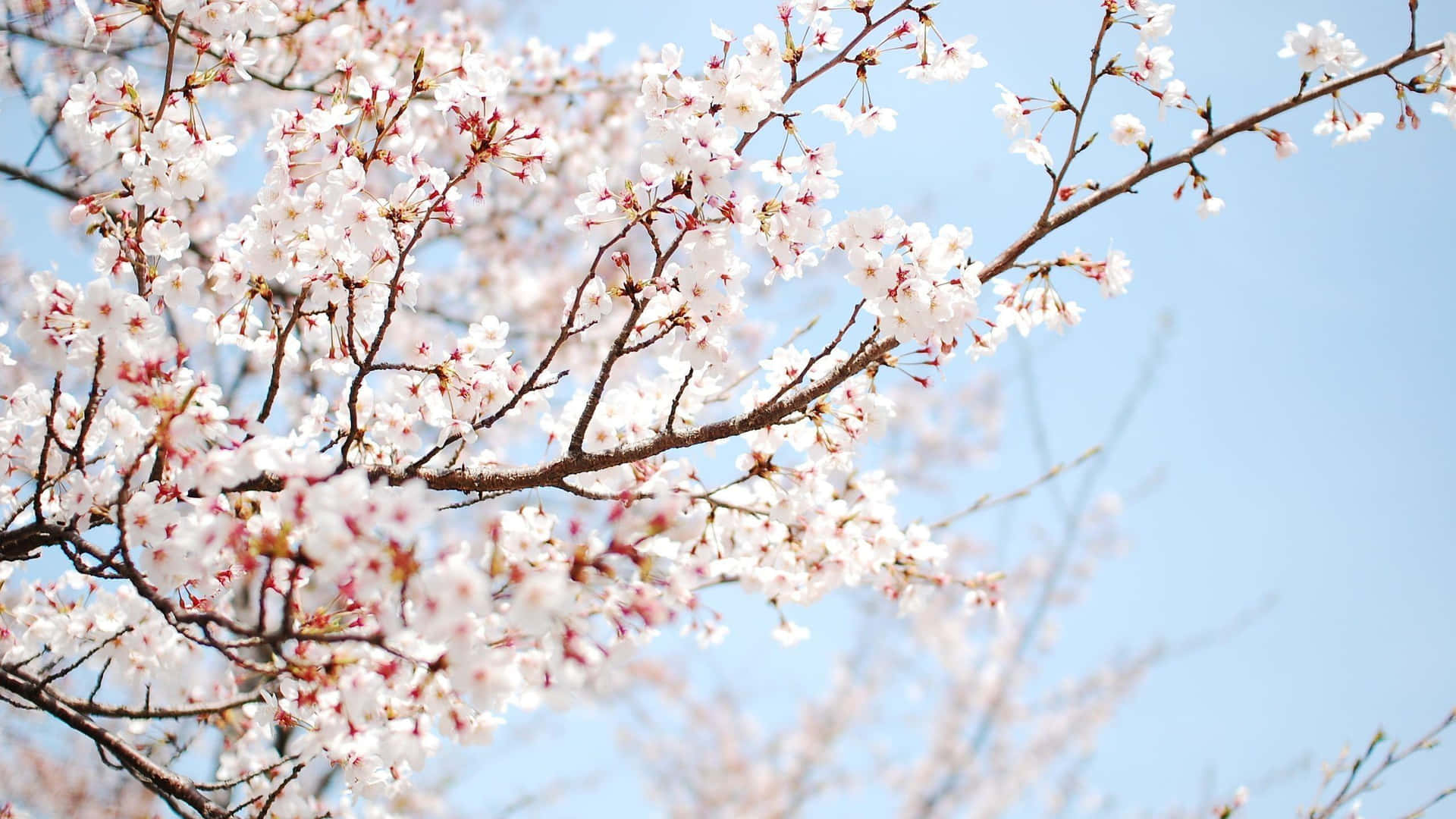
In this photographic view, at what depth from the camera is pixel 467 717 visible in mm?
1942

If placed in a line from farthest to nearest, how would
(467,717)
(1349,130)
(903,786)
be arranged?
(903,786) → (1349,130) → (467,717)

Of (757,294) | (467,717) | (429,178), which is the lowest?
(467,717)

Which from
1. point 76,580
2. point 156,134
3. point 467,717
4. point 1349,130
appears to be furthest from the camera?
point 76,580

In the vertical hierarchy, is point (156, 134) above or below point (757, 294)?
below

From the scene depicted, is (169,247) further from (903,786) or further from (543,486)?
(903,786)

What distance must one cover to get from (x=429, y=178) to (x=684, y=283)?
2.42ft

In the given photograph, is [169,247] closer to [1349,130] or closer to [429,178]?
[429,178]

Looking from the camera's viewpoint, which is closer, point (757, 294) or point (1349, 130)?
point (1349, 130)

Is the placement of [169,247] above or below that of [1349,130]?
above

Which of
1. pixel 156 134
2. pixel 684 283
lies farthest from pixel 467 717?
pixel 156 134

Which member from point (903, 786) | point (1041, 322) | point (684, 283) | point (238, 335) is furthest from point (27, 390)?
point (903, 786)

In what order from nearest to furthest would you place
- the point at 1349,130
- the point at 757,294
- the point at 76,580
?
the point at 1349,130, the point at 76,580, the point at 757,294

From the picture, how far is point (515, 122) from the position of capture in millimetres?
2217

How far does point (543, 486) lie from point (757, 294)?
7.49 metres
